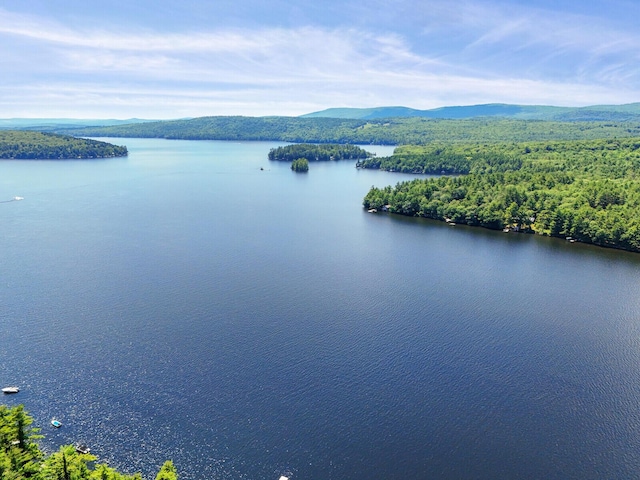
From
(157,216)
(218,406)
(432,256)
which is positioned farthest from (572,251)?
(157,216)

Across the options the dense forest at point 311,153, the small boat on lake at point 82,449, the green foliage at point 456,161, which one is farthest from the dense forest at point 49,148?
the small boat on lake at point 82,449

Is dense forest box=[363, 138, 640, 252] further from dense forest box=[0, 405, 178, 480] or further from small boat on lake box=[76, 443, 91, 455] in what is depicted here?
Result: small boat on lake box=[76, 443, 91, 455]

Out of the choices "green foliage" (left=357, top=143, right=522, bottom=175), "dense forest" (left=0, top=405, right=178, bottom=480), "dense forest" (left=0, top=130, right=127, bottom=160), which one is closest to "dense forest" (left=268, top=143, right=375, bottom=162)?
"green foliage" (left=357, top=143, right=522, bottom=175)

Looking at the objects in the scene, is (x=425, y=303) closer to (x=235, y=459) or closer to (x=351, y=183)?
(x=235, y=459)

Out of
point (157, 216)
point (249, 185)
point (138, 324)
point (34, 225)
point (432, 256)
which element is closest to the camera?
point (138, 324)

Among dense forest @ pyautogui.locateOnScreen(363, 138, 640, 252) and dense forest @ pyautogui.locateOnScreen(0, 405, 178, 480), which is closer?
dense forest @ pyautogui.locateOnScreen(0, 405, 178, 480)
